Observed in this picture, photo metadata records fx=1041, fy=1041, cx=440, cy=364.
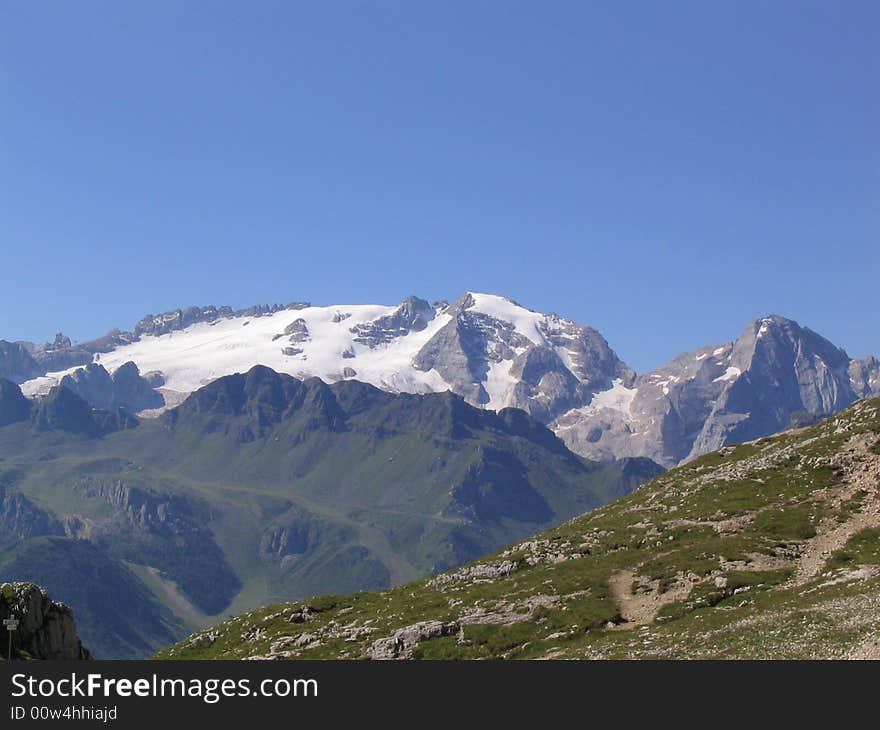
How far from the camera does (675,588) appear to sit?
78.9m

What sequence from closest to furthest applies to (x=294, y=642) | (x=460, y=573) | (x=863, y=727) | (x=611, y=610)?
(x=863, y=727) < (x=611, y=610) < (x=294, y=642) < (x=460, y=573)

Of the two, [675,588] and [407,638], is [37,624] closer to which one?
[407,638]

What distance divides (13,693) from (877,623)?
42.8 m

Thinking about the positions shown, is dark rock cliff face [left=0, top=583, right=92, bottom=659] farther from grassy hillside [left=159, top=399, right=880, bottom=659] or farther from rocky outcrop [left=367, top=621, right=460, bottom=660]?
rocky outcrop [left=367, top=621, right=460, bottom=660]

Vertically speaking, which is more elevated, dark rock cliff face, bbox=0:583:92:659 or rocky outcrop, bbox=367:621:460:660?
dark rock cliff face, bbox=0:583:92:659

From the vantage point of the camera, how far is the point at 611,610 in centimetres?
7738

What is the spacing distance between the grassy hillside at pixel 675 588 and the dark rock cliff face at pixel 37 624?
47.3 feet

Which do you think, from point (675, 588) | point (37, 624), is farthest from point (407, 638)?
point (37, 624)

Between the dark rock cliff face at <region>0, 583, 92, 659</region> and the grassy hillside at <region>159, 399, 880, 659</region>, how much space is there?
14.4m

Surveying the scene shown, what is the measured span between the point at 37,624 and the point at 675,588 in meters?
49.4

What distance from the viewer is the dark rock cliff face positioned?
257ft

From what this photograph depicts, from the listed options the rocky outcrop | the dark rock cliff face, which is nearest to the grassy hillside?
the rocky outcrop

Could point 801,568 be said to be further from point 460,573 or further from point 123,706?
point 123,706

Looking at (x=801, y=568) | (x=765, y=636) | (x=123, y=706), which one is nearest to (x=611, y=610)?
(x=801, y=568)
